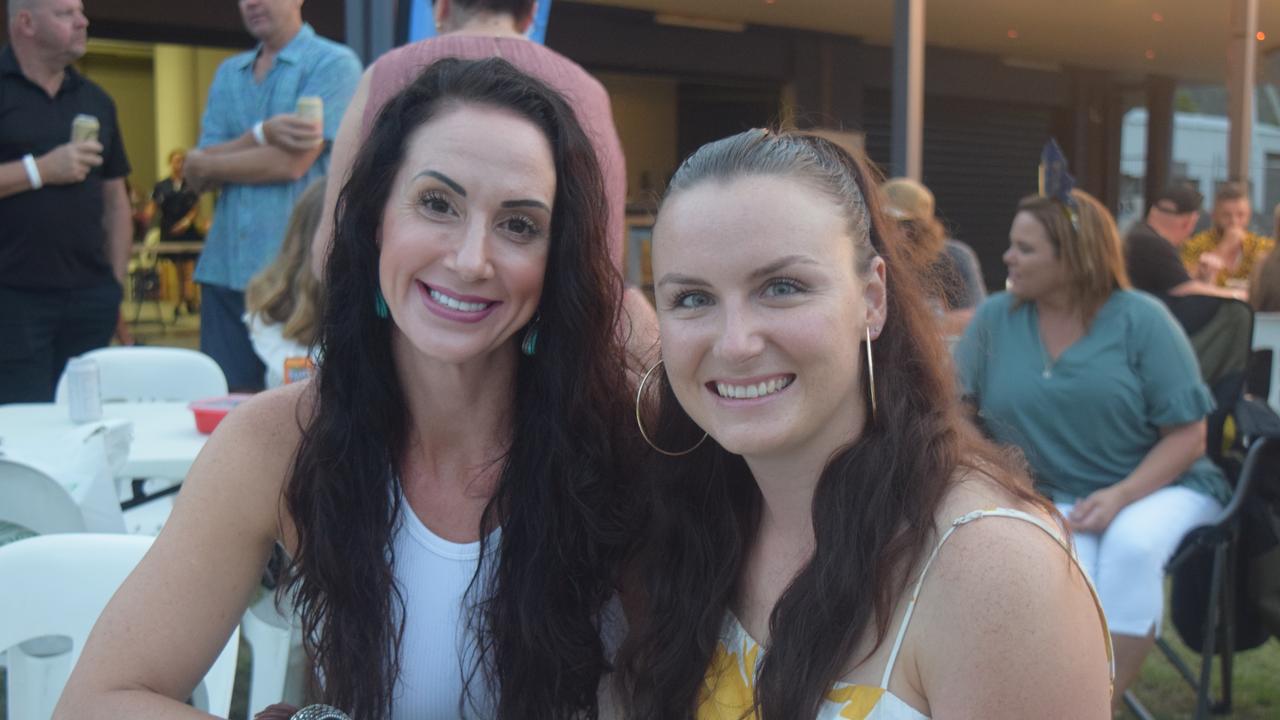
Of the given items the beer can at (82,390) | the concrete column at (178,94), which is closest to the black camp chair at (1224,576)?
the beer can at (82,390)

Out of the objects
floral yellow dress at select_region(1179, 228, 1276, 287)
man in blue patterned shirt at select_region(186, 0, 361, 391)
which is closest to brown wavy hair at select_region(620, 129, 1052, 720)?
man in blue patterned shirt at select_region(186, 0, 361, 391)

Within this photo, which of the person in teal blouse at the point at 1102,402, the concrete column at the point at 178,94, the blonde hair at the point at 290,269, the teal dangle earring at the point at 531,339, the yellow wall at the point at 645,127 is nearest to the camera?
the teal dangle earring at the point at 531,339

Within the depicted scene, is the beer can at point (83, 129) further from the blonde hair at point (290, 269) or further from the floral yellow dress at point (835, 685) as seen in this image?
the floral yellow dress at point (835, 685)

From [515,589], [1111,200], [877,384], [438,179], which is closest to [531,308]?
[438,179]

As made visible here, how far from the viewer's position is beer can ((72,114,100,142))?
4.12m

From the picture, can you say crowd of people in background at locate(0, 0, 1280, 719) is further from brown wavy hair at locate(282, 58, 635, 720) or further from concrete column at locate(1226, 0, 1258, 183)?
concrete column at locate(1226, 0, 1258, 183)

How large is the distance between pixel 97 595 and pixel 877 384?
1.24m

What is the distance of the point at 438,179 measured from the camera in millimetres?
1601

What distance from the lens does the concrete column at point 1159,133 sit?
17031 mm

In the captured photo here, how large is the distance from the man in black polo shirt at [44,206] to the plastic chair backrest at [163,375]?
15.4 inches

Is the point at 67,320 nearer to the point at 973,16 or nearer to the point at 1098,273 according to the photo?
the point at 1098,273

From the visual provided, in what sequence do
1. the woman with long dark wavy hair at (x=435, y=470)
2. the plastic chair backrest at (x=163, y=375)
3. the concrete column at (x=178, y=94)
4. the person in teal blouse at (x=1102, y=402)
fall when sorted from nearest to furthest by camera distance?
the woman with long dark wavy hair at (x=435, y=470), the person in teal blouse at (x=1102, y=402), the plastic chair backrest at (x=163, y=375), the concrete column at (x=178, y=94)

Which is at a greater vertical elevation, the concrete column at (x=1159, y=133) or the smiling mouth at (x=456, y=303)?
the concrete column at (x=1159, y=133)

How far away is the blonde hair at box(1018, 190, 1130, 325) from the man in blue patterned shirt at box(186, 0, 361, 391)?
2.40m
